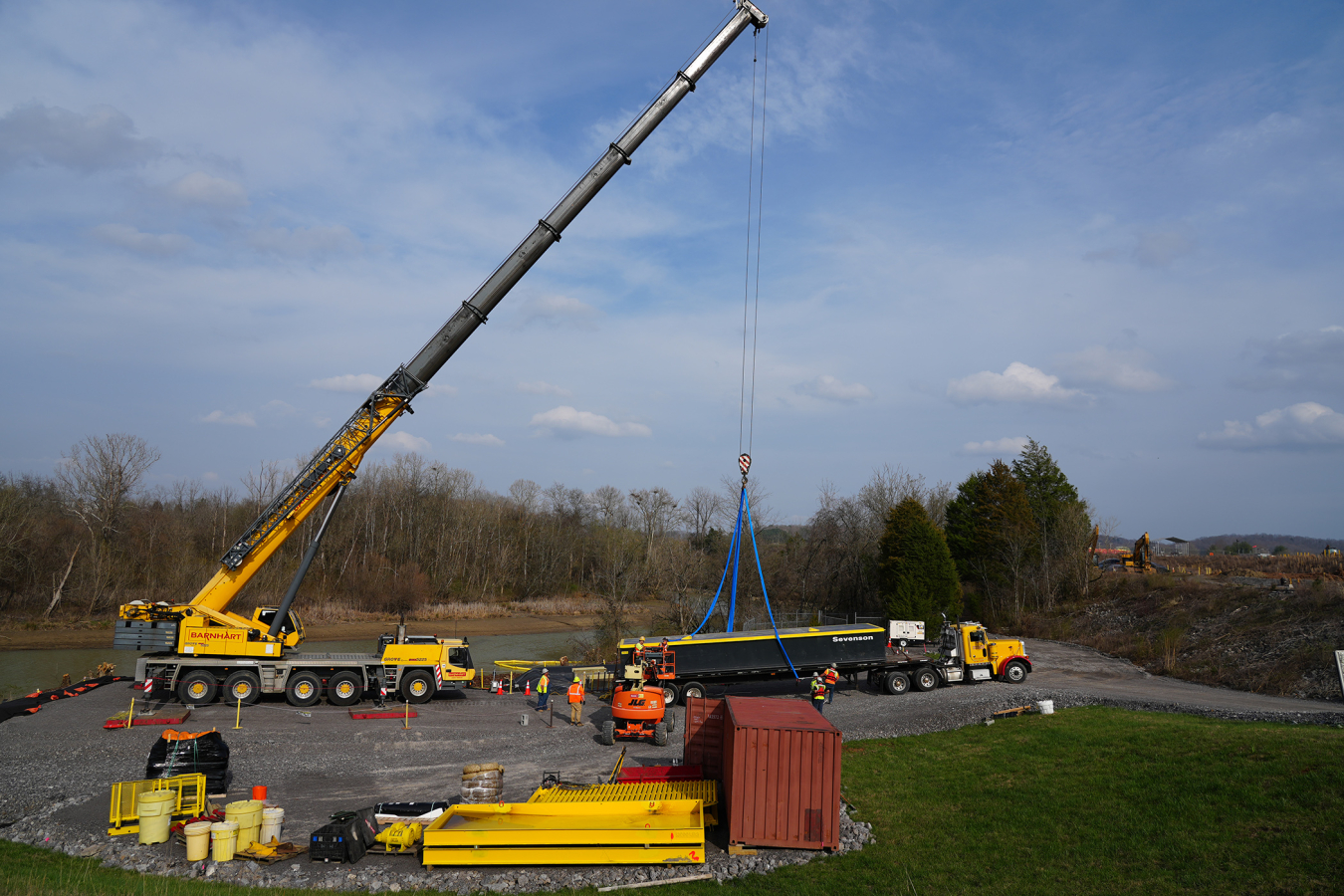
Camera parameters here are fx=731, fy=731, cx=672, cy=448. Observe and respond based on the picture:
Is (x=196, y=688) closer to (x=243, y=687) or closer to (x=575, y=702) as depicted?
(x=243, y=687)

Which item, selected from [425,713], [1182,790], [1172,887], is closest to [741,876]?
[1172,887]

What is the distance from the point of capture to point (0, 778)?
15.4 meters

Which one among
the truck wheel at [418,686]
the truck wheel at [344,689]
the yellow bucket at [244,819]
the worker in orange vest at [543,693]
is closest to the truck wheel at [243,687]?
the truck wheel at [344,689]

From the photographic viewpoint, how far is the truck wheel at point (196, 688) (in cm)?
2198

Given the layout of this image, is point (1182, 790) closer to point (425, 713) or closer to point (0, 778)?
point (425, 713)

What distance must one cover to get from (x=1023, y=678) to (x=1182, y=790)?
50.2 feet

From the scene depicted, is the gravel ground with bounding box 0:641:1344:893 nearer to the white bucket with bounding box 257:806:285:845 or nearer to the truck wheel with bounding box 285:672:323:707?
the truck wheel with bounding box 285:672:323:707

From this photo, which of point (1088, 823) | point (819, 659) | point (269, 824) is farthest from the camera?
point (819, 659)

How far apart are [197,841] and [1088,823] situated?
14.6 metres

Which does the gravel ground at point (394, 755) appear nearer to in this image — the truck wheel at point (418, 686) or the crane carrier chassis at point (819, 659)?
the truck wheel at point (418, 686)

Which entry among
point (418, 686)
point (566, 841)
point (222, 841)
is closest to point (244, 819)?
point (222, 841)

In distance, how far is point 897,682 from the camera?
2623 cm

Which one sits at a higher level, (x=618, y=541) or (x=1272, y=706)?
(x=618, y=541)

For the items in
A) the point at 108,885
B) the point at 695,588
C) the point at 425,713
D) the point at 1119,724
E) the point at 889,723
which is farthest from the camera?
the point at 695,588
